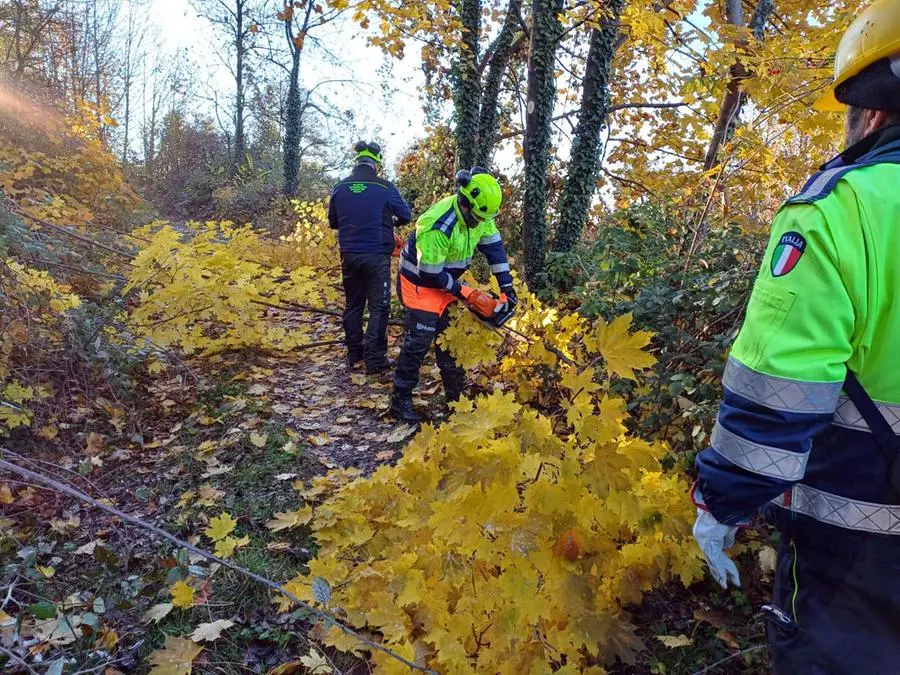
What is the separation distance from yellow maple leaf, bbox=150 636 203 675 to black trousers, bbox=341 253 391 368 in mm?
3494

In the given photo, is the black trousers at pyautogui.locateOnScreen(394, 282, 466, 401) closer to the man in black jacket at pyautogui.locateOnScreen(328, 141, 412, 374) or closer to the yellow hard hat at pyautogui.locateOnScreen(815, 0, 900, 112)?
the man in black jacket at pyautogui.locateOnScreen(328, 141, 412, 374)

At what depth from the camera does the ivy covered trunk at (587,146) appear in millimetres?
6477

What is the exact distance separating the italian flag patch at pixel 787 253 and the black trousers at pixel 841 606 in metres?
0.59

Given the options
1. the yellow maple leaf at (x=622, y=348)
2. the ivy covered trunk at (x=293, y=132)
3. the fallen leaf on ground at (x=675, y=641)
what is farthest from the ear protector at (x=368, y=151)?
the ivy covered trunk at (x=293, y=132)

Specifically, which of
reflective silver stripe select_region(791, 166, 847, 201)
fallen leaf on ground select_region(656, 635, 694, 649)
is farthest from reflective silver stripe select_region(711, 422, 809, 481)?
fallen leaf on ground select_region(656, 635, 694, 649)

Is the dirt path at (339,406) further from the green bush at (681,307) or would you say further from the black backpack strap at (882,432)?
the black backpack strap at (882,432)

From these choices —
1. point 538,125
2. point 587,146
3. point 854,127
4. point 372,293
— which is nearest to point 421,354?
point 372,293

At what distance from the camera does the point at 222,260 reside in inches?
189

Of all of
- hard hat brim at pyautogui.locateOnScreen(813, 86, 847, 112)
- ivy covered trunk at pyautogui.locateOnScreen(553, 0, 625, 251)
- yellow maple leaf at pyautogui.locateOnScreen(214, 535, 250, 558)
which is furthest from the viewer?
ivy covered trunk at pyautogui.locateOnScreen(553, 0, 625, 251)

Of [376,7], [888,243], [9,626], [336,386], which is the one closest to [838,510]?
[888,243]

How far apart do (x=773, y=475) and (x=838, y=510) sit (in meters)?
0.20

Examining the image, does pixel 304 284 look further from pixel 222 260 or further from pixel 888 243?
pixel 888 243

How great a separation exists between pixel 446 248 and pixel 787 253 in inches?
122

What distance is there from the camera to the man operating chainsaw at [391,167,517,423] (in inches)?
159
